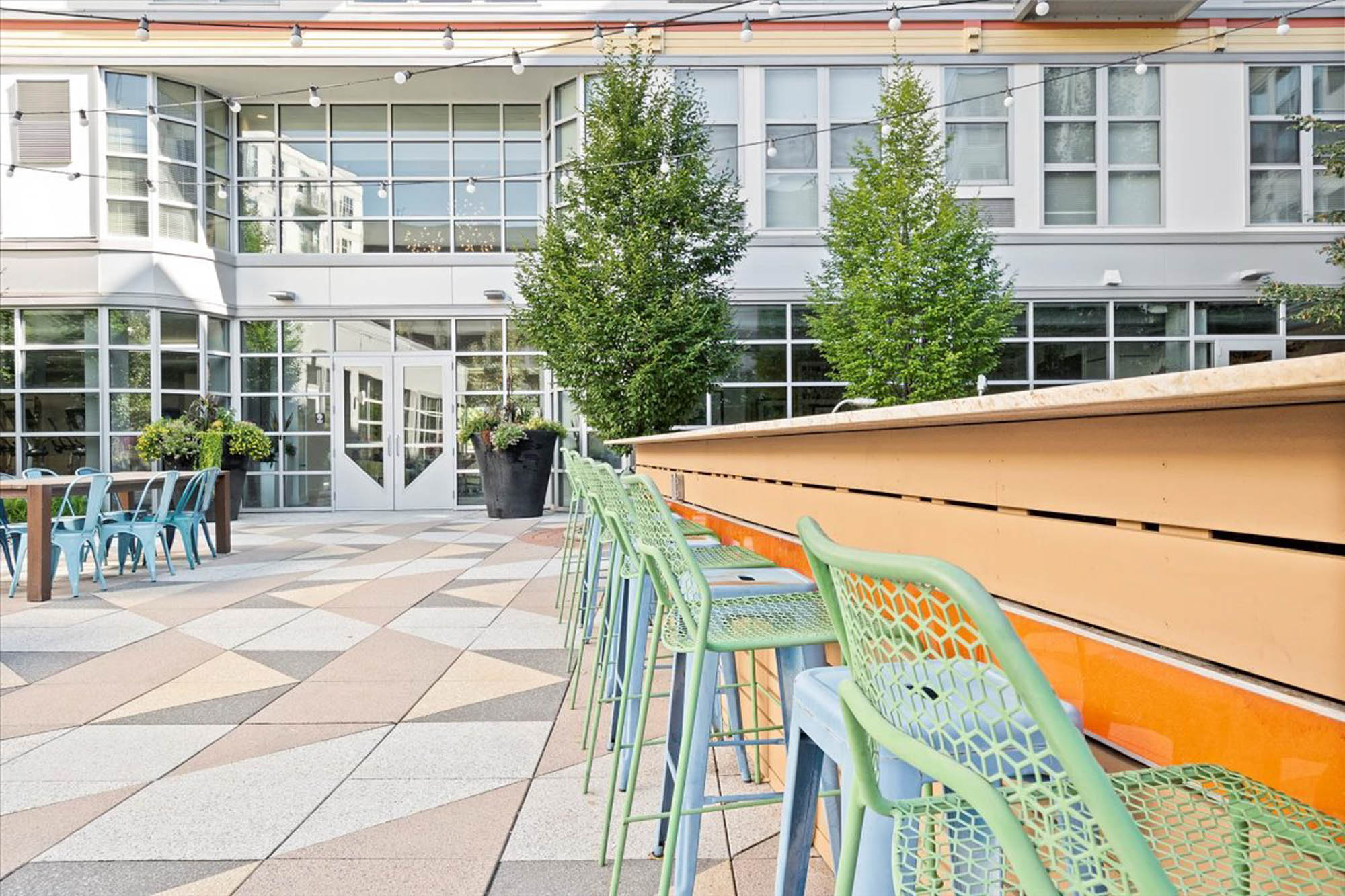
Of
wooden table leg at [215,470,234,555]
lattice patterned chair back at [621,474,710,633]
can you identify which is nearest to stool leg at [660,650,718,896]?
lattice patterned chair back at [621,474,710,633]

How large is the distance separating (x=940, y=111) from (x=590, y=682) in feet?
34.0

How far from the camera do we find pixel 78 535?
638 centimetres

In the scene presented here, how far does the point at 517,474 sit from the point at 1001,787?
10751mm

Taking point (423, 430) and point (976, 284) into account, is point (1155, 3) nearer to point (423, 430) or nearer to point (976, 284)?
point (976, 284)

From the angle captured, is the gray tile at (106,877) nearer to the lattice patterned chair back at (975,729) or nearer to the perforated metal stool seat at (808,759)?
the perforated metal stool seat at (808,759)

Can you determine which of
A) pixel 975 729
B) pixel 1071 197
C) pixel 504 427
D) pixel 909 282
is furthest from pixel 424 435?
pixel 975 729

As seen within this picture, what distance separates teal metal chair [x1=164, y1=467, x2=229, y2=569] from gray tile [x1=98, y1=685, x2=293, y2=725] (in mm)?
4035

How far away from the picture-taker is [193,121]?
40.7 feet

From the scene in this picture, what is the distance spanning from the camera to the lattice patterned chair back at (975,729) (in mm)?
625

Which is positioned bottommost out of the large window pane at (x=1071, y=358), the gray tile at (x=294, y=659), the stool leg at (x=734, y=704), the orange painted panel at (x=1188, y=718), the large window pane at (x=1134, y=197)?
the gray tile at (x=294, y=659)

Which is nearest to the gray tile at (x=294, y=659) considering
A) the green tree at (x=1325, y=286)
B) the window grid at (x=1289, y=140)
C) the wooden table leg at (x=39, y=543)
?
the wooden table leg at (x=39, y=543)

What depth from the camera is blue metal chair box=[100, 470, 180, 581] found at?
22.2 ft

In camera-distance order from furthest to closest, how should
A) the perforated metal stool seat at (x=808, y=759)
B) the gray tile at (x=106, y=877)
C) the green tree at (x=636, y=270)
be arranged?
the green tree at (x=636, y=270)
the gray tile at (x=106, y=877)
the perforated metal stool seat at (x=808, y=759)

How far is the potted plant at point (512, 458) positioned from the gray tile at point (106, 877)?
8.89m
